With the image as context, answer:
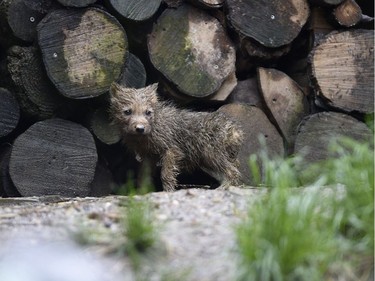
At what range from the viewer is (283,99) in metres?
6.48

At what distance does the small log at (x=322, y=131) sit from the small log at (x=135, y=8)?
1.60 m

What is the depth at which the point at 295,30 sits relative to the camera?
6254 millimetres

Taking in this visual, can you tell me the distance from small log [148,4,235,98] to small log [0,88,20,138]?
1143 millimetres

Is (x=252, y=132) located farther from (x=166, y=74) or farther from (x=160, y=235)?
(x=160, y=235)

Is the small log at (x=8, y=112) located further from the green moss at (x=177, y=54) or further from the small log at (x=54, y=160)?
the green moss at (x=177, y=54)

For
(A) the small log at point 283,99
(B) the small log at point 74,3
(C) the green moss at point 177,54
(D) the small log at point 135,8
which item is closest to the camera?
(B) the small log at point 74,3

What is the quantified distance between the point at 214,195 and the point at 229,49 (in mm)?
2316

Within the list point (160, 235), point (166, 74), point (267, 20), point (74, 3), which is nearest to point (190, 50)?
point (166, 74)

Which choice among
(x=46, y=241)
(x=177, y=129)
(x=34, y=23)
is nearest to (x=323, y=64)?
(x=177, y=129)

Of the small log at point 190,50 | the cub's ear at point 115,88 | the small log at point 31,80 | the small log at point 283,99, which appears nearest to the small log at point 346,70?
the small log at point 283,99

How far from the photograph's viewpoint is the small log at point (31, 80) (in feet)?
19.0

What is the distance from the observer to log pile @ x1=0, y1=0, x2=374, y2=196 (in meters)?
5.80

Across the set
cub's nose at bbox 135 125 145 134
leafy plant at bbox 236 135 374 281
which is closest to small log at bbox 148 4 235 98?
cub's nose at bbox 135 125 145 134

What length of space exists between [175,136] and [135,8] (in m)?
1.08
